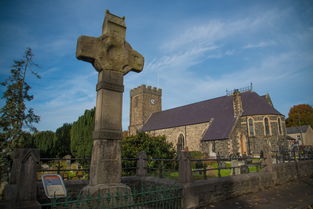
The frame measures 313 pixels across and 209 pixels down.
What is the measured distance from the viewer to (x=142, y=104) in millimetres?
44031

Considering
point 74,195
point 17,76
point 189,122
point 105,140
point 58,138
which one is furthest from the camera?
point 189,122

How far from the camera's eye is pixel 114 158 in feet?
14.1

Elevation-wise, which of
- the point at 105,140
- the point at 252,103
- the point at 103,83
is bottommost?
the point at 105,140

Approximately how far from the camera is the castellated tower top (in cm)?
4480

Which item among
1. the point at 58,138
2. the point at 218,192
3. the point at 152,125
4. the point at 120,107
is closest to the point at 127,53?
the point at 120,107

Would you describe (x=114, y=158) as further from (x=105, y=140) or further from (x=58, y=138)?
(x=58, y=138)

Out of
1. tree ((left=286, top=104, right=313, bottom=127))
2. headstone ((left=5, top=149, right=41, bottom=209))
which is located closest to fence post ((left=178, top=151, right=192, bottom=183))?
headstone ((left=5, top=149, right=41, bottom=209))

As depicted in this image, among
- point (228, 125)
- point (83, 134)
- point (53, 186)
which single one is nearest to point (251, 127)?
point (228, 125)

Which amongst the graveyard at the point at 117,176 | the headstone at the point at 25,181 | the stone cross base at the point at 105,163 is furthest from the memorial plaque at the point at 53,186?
the stone cross base at the point at 105,163

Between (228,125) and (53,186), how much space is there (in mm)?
25903

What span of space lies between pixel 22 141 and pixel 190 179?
9325 mm

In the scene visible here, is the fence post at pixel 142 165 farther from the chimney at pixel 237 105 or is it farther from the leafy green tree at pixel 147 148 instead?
the chimney at pixel 237 105

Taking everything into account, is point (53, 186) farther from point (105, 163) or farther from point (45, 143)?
point (45, 143)

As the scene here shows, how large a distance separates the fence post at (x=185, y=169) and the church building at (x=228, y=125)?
15.7 meters
